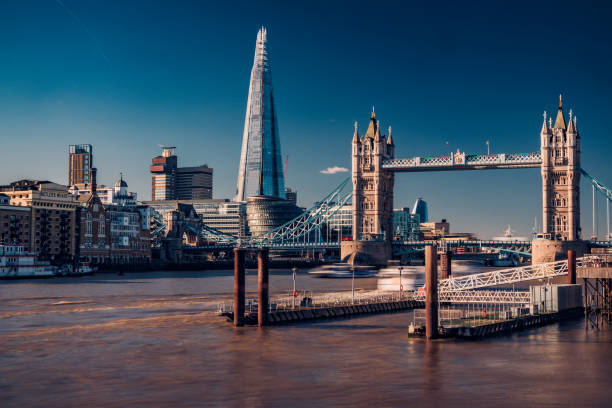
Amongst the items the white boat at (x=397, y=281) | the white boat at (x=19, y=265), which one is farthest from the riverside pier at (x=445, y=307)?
the white boat at (x=19, y=265)

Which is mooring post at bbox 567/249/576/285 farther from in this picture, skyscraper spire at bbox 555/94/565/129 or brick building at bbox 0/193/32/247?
brick building at bbox 0/193/32/247

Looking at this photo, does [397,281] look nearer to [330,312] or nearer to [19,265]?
[330,312]

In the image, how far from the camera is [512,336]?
197 ft

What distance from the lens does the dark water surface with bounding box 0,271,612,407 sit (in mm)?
40125

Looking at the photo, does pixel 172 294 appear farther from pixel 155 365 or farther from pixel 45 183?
pixel 45 183

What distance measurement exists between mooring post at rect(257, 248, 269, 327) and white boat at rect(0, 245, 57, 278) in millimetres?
104897

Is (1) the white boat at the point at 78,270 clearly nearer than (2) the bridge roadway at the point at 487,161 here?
Yes

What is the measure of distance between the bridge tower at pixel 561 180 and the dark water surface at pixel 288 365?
121m

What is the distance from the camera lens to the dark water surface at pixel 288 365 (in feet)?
132

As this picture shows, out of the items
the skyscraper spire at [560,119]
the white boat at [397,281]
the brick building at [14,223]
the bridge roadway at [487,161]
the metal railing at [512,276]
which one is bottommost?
the white boat at [397,281]

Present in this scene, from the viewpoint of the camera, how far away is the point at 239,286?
200 ft

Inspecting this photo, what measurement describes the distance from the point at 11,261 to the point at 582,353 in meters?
131

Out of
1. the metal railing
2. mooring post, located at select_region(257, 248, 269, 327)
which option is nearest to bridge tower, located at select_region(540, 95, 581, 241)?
the metal railing

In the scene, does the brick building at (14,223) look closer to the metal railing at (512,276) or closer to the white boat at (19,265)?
the white boat at (19,265)
